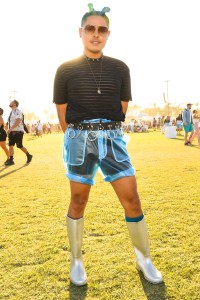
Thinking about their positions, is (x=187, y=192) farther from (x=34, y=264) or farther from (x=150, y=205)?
(x=34, y=264)

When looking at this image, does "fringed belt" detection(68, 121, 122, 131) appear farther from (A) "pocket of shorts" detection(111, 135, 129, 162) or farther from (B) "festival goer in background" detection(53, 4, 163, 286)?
(A) "pocket of shorts" detection(111, 135, 129, 162)

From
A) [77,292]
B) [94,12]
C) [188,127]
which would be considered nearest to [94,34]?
[94,12]

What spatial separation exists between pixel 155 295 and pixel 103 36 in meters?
2.08

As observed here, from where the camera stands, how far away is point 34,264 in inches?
122

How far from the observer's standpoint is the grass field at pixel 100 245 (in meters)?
2.59

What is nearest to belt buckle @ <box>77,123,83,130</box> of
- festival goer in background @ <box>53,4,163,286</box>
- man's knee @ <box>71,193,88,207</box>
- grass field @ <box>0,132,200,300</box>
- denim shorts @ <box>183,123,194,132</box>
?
festival goer in background @ <box>53,4,163,286</box>

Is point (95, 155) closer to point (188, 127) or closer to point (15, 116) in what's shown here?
point (15, 116)

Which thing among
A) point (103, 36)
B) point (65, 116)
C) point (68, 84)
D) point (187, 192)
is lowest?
point (187, 192)

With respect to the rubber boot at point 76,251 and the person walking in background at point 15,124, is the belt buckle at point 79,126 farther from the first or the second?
the person walking in background at point 15,124

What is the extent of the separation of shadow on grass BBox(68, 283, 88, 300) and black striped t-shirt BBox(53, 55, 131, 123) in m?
1.38

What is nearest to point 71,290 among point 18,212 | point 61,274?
point 61,274

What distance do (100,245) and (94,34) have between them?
2.16m

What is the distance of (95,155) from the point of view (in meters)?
2.59

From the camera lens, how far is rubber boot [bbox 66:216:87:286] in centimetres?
272
